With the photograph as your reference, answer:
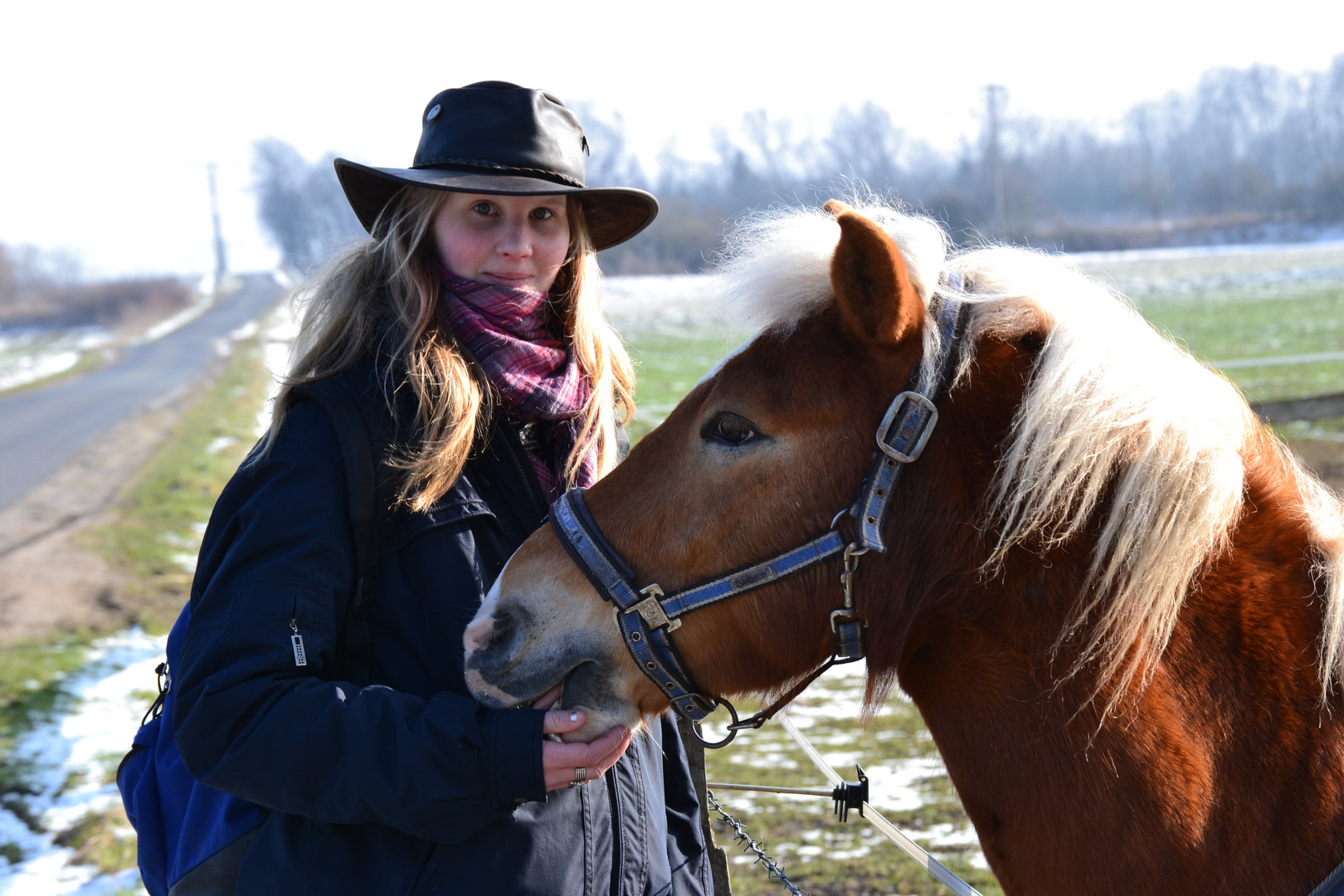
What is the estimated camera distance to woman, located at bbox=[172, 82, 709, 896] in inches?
64.6

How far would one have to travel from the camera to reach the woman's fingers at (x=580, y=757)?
5.51 ft

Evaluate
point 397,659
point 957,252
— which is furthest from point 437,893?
point 957,252

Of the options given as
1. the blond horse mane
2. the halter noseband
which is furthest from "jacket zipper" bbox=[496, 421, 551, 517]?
the blond horse mane

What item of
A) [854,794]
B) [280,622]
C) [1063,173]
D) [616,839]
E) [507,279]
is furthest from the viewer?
[1063,173]

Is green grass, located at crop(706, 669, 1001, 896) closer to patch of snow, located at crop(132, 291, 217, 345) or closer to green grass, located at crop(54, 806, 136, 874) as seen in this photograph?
green grass, located at crop(54, 806, 136, 874)

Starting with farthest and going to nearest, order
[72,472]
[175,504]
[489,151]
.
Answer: [72,472], [175,504], [489,151]

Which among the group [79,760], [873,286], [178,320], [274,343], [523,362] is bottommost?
[178,320]

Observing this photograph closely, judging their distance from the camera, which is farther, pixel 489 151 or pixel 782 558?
pixel 489 151

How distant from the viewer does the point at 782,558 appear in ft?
5.60

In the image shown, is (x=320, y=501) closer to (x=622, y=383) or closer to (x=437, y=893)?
(x=437, y=893)

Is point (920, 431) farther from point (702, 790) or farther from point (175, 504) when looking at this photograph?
point (175, 504)

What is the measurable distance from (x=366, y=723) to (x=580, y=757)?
1.22 feet

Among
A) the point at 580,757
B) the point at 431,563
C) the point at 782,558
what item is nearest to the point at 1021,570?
the point at 782,558

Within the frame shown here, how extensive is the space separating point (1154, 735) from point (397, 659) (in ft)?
4.44
